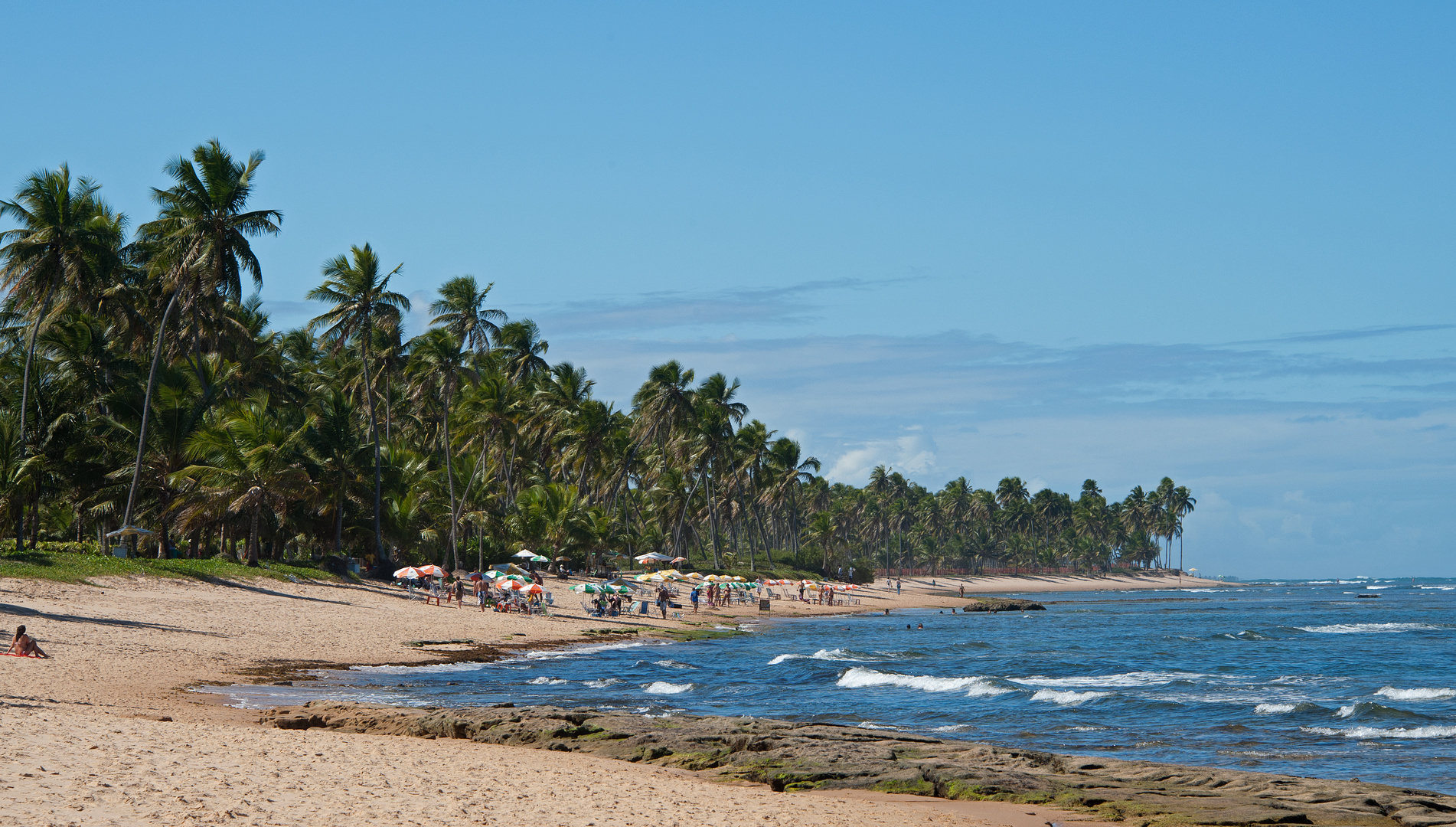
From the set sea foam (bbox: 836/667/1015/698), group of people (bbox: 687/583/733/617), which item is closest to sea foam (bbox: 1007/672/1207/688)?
sea foam (bbox: 836/667/1015/698)

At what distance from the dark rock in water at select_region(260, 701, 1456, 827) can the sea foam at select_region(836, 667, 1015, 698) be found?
9945mm

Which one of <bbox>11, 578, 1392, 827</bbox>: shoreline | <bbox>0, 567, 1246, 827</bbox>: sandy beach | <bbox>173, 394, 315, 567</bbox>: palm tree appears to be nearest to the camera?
<bbox>0, 567, 1246, 827</bbox>: sandy beach

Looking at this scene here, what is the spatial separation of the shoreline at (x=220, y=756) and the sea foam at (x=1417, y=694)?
1527 centimetres

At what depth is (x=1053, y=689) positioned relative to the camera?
26625 millimetres

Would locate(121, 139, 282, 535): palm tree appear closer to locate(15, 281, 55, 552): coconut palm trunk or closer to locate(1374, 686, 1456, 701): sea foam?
locate(15, 281, 55, 552): coconut palm trunk

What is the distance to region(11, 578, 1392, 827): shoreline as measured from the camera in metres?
9.63

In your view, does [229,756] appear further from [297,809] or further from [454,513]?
[454,513]

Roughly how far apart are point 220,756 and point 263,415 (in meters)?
28.6

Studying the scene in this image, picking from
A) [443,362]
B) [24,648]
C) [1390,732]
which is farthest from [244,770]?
[443,362]

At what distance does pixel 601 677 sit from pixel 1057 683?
1179 cm

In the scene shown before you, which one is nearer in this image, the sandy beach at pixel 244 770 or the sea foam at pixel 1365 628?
the sandy beach at pixel 244 770

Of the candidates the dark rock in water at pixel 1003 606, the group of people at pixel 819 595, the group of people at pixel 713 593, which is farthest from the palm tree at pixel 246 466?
the dark rock in water at pixel 1003 606

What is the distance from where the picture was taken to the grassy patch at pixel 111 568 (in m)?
27.9

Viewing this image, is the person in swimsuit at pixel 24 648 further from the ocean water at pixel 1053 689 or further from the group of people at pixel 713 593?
the group of people at pixel 713 593
